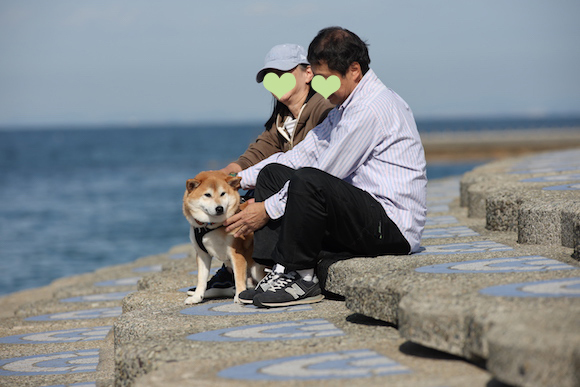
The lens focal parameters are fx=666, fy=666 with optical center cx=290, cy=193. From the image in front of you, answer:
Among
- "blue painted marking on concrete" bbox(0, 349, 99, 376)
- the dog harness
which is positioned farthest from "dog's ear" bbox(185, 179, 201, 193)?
"blue painted marking on concrete" bbox(0, 349, 99, 376)

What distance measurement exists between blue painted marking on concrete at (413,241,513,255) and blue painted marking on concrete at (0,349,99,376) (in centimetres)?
237

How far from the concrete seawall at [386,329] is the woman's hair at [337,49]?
1.18 metres

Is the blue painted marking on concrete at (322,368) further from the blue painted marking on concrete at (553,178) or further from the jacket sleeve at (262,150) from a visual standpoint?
the blue painted marking on concrete at (553,178)

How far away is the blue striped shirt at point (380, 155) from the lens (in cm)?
385

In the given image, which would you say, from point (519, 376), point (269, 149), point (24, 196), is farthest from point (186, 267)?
point (24, 196)

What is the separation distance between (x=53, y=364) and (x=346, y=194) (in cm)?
240

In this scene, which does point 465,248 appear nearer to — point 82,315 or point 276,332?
point 276,332

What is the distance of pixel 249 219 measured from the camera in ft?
13.3

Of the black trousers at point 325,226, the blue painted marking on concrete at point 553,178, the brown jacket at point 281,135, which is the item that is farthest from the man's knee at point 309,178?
the blue painted marking on concrete at point 553,178

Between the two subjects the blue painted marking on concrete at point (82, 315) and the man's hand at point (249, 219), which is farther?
the blue painted marking on concrete at point (82, 315)

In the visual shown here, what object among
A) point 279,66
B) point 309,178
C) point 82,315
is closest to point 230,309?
point 309,178

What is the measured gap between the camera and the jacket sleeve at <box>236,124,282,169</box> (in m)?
4.96

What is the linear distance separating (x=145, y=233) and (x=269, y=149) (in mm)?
15019

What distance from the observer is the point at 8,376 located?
4.32 m
